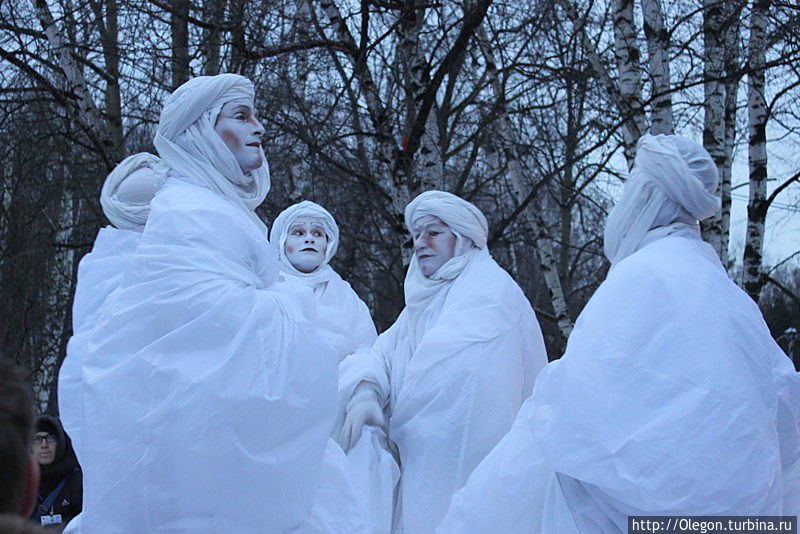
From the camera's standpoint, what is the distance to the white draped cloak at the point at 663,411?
492 cm

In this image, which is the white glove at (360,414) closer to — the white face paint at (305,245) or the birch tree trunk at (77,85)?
the white face paint at (305,245)

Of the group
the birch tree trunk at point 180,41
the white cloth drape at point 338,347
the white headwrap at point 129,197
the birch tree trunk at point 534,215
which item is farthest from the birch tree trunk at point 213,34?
the birch tree trunk at point 534,215

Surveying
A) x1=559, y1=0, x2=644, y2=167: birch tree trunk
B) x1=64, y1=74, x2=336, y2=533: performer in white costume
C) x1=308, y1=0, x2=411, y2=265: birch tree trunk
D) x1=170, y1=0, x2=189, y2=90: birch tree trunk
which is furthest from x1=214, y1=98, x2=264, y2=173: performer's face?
x1=170, y1=0, x2=189, y2=90: birch tree trunk

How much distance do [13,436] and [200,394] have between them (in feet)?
9.72

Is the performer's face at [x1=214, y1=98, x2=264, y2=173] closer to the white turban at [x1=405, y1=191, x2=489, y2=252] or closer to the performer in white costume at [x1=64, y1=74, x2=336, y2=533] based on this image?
the performer in white costume at [x1=64, y1=74, x2=336, y2=533]

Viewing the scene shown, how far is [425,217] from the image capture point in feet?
29.0

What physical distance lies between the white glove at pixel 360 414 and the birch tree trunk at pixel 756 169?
3.65 meters

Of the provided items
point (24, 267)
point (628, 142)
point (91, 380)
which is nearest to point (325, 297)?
point (628, 142)

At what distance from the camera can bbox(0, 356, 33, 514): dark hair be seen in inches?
83.4

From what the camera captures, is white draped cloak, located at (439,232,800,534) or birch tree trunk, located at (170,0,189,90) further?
birch tree trunk, located at (170,0,189,90)

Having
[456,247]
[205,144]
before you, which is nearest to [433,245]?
[456,247]

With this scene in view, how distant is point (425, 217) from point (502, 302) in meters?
0.93

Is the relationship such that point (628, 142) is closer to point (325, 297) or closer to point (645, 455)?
point (325, 297)

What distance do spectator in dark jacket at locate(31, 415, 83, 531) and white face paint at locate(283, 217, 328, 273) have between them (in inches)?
82.5
